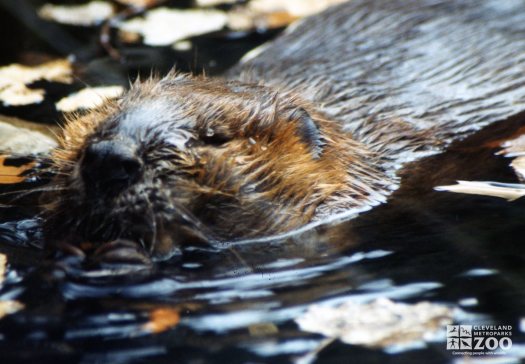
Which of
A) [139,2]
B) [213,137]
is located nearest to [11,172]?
[213,137]

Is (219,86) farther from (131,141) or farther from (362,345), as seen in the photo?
(362,345)

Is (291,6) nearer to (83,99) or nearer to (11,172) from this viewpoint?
(83,99)

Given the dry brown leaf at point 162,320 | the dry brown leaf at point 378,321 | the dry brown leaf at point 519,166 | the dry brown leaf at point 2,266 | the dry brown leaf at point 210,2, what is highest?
the dry brown leaf at point 210,2

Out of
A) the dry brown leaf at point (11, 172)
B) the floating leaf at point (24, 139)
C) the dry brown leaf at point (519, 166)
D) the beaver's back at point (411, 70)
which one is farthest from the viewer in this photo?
the floating leaf at point (24, 139)

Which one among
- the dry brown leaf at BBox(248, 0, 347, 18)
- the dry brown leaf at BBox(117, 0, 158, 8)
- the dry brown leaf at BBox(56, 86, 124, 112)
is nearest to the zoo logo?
the dry brown leaf at BBox(56, 86, 124, 112)

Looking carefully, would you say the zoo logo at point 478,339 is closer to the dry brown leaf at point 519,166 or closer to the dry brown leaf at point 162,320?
the dry brown leaf at point 162,320

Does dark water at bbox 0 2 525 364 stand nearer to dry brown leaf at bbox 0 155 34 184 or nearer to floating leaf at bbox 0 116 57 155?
dry brown leaf at bbox 0 155 34 184

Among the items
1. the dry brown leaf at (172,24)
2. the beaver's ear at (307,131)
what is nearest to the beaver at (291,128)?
the beaver's ear at (307,131)
